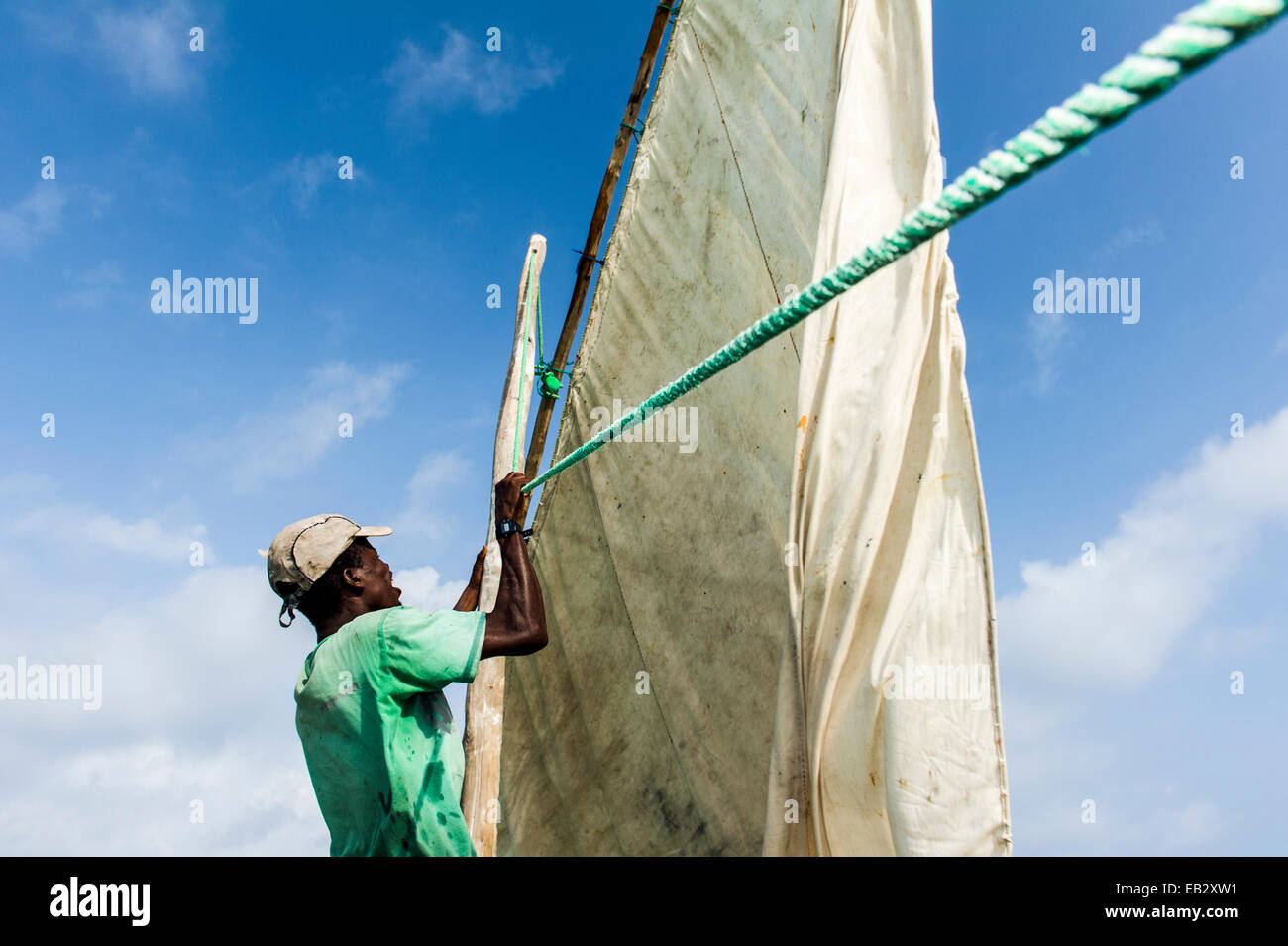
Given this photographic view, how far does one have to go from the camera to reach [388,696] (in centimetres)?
205

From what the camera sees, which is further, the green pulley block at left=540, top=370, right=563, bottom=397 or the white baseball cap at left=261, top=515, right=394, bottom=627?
the green pulley block at left=540, top=370, right=563, bottom=397

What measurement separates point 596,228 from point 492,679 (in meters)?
2.25

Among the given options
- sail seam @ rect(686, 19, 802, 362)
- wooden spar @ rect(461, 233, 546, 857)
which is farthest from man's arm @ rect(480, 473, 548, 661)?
sail seam @ rect(686, 19, 802, 362)

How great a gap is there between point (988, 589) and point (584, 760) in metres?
2.49

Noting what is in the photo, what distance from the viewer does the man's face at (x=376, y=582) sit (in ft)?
7.80

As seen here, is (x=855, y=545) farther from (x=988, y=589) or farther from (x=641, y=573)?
(x=641, y=573)

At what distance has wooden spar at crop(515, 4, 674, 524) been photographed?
4145 mm

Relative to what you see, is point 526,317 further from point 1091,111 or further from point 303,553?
Result: point 1091,111

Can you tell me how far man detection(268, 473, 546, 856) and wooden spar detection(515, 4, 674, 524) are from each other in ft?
5.68

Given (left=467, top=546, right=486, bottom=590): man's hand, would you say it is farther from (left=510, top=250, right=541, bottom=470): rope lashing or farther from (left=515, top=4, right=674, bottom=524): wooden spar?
(left=515, top=4, right=674, bottom=524): wooden spar

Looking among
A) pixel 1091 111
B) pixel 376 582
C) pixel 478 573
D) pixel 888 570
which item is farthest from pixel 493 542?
pixel 1091 111

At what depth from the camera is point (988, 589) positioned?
1.80m
